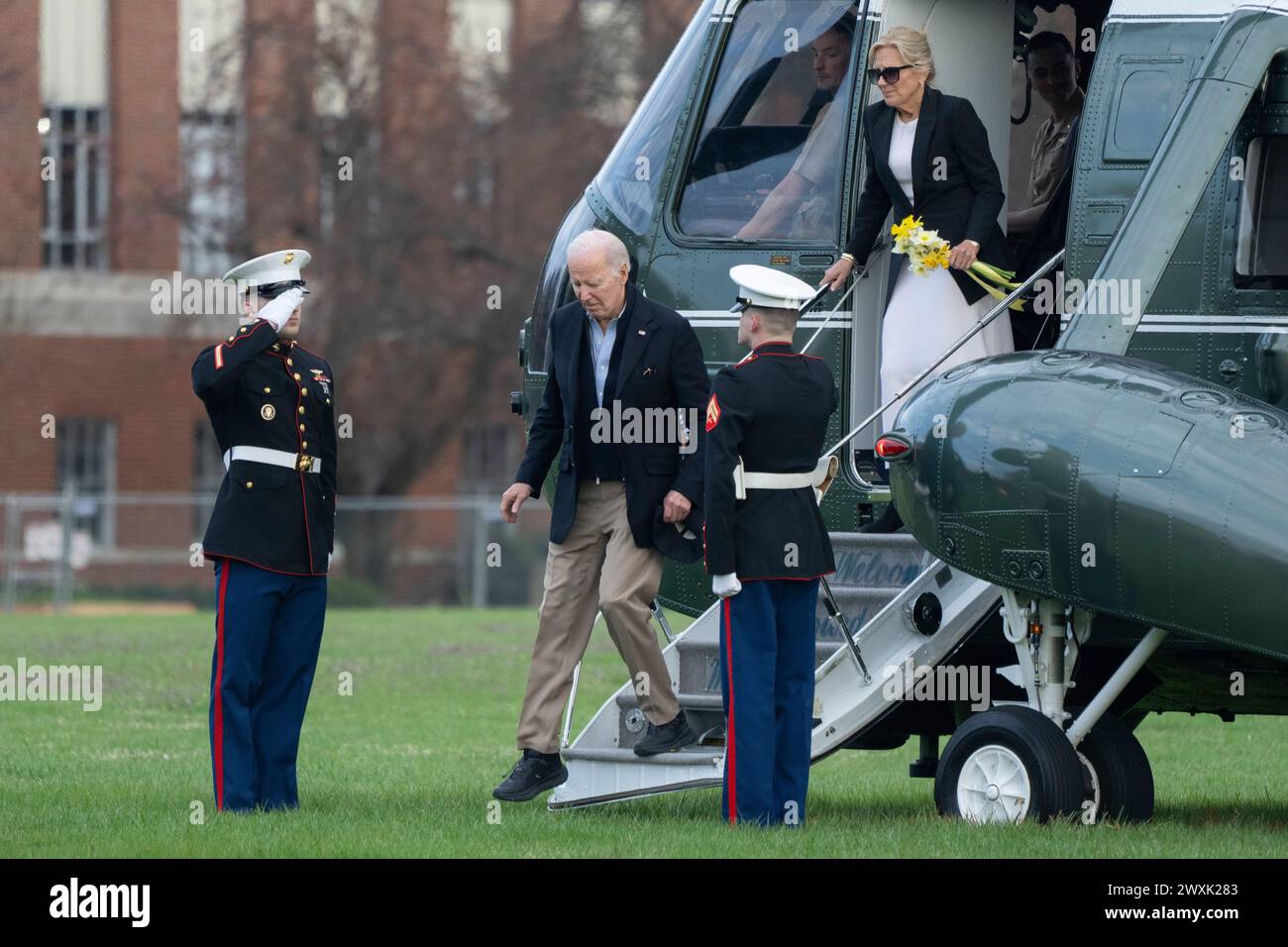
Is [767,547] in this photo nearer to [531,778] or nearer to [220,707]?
[531,778]

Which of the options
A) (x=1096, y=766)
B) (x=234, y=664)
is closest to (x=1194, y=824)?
(x=1096, y=766)

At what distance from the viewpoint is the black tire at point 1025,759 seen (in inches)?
332

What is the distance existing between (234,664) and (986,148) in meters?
3.65

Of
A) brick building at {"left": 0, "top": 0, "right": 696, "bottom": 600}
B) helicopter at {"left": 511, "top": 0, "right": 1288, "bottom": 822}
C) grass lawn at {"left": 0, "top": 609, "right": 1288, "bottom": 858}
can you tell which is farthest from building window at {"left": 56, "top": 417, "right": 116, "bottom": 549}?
helicopter at {"left": 511, "top": 0, "right": 1288, "bottom": 822}

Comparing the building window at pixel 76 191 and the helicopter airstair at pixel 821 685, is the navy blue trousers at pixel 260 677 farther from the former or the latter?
the building window at pixel 76 191

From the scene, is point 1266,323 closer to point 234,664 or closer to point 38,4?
point 234,664

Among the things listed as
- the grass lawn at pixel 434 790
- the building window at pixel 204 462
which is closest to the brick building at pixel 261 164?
the building window at pixel 204 462

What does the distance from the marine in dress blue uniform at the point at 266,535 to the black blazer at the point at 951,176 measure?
2436mm

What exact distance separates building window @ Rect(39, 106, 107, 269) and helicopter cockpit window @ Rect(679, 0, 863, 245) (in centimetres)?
2568

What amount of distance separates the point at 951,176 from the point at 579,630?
2.39 metres

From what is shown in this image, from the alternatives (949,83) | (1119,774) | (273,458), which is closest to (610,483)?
(273,458)

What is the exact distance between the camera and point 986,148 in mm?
9719

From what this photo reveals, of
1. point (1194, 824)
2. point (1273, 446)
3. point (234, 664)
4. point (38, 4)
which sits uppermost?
point (38, 4)
